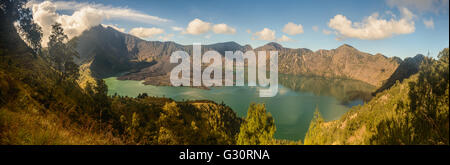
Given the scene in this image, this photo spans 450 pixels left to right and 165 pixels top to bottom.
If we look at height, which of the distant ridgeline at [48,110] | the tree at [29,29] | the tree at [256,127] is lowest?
the tree at [256,127]

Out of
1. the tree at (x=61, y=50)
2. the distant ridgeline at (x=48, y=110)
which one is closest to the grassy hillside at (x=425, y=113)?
the distant ridgeline at (x=48, y=110)

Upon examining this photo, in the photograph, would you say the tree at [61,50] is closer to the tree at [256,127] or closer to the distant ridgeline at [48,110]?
the distant ridgeline at [48,110]

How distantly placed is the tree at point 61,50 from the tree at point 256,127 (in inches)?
1192

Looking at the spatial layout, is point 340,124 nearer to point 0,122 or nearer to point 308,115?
point 308,115

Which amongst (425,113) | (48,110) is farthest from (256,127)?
(48,110)

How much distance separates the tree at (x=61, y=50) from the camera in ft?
96.5

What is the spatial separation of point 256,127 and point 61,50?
3328cm

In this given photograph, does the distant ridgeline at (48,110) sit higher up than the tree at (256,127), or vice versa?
the distant ridgeline at (48,110)

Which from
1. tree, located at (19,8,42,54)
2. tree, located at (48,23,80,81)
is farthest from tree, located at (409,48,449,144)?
tree, located at (19,8,42,54)

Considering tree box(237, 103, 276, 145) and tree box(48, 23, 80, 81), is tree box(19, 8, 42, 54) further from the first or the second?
tree box(237, 103, 276, 145)

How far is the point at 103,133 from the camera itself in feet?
26.6

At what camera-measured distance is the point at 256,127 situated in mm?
15953
